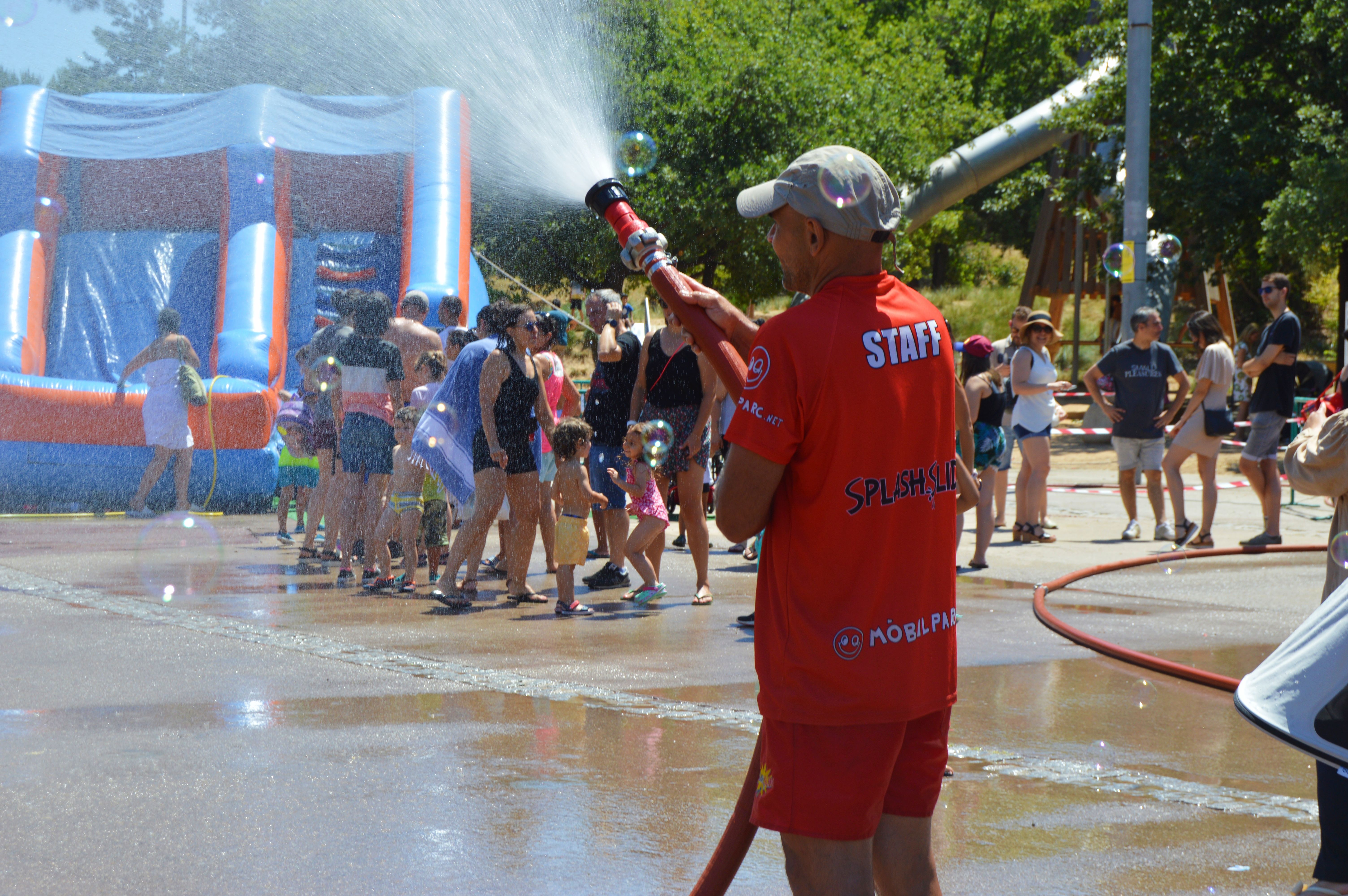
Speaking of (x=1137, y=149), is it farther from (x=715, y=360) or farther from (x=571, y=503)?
(x=715, y=360)

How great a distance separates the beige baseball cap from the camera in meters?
2.51

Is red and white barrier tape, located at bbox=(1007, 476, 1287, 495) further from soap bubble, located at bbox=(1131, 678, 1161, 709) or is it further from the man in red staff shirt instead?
the man in red staff shirt

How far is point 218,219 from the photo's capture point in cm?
1792

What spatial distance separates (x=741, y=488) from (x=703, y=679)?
3.61m

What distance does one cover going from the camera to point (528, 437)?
7.84m

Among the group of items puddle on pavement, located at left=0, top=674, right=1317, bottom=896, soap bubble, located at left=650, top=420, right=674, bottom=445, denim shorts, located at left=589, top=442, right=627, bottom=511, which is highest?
soap bubble, located at left=650, top=420, right=674, bottom=445

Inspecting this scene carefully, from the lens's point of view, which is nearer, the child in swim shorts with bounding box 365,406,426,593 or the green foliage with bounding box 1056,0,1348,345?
the child in swim shorts with bounding box 365,406,426,593

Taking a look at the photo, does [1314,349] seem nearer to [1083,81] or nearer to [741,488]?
[1083,81]

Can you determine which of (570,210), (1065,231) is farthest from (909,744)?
(1065,231)

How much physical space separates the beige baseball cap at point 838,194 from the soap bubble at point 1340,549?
74.7 inches

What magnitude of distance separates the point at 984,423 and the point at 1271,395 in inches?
84.9

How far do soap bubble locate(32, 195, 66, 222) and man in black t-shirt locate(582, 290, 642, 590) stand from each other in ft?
34.1

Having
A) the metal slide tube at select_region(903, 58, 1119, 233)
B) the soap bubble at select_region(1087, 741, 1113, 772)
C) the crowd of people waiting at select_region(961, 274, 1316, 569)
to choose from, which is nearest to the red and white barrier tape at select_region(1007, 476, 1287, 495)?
the crowd of people waiting at select_region(961, 274, 1316, 569)

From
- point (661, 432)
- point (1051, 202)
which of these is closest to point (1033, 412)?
point (661, 432)
